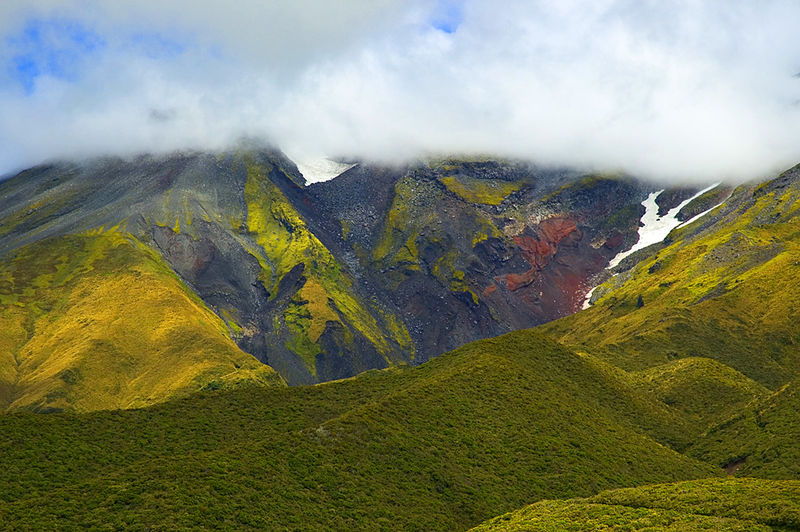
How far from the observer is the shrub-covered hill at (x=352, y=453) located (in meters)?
72.3

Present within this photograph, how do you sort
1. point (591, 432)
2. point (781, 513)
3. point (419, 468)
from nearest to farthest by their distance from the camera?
1. point (781, 513)
2. point (419, 468)
3. point (591, 432)

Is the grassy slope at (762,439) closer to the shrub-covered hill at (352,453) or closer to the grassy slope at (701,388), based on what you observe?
the shrub-covered hill at (352,453)

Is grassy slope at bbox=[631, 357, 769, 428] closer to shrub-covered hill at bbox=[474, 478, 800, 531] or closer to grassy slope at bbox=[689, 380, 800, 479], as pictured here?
grassy slope at bbox=[689, 380, 800, 479]

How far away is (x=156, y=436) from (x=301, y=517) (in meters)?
26.7

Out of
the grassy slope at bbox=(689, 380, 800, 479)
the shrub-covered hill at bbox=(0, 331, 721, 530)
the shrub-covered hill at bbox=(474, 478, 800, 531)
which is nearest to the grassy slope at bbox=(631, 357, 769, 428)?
the grassy slope at bbox=(689, 380, 800, 479)

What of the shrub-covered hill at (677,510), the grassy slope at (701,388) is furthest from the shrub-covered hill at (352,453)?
the shrub-covered hill at (677,510)

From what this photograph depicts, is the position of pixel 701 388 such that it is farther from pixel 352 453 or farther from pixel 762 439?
pixel 352 453

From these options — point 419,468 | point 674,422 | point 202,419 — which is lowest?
point 674,422

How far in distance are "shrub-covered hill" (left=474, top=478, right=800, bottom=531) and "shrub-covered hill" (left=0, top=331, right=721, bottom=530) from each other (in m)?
11.5

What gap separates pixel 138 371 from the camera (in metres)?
194

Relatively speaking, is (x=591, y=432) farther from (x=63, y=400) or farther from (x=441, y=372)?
(x=63, y=400)

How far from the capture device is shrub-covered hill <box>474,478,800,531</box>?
6278 centimetres

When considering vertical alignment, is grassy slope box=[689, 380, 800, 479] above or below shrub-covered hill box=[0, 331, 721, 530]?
below

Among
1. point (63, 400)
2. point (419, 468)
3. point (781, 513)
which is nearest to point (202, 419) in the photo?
point (419, 468)
